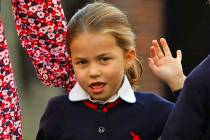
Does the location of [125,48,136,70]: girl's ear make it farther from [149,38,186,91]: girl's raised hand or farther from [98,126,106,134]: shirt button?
[98,126,106,134]: shirt button

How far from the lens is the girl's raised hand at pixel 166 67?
14.4 ft

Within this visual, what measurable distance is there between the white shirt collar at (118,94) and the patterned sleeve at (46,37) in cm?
19

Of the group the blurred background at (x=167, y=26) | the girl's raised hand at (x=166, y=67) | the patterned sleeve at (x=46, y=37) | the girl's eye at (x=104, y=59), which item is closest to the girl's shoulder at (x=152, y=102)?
the girl's raised hand at (x=166, y=67)

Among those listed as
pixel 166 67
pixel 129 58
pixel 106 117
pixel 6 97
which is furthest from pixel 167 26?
pixel 6 97

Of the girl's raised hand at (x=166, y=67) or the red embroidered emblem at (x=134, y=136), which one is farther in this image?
the girl's raised hand at (x=166, y=67)

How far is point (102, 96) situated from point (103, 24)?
0.34 metres

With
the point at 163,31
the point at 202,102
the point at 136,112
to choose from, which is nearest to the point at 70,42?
the point at 136,112

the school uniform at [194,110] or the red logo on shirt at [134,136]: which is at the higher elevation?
the school uniform at [194,110]

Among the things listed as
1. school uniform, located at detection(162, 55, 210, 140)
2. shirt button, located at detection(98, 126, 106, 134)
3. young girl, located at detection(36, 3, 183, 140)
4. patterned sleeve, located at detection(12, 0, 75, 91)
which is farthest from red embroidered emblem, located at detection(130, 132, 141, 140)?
patterned sleeve, located at detection(12, 0, 75, 91)

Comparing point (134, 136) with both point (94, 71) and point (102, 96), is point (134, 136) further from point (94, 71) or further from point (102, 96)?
point (94, 71)

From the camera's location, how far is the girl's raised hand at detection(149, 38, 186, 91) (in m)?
4.39

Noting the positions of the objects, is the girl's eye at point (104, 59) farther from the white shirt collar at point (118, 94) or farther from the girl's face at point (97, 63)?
the white shirt collar at point (118, 94)

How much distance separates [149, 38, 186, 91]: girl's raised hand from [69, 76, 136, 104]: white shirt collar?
19cm

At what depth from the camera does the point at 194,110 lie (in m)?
3.79
